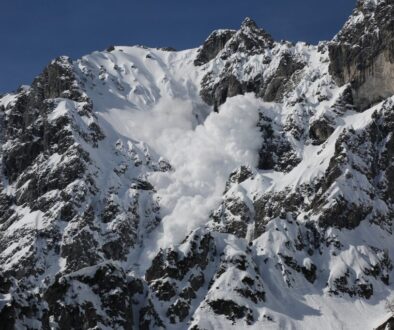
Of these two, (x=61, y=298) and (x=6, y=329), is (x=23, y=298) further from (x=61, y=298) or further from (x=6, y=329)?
(x=61, y=298)

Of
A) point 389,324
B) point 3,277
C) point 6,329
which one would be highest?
point 3,277

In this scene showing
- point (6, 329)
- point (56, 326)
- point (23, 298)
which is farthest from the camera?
point (56, 326)

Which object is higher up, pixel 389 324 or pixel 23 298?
pixel 23 298

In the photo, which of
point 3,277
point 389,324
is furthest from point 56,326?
point 389,324

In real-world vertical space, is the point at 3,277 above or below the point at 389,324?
above

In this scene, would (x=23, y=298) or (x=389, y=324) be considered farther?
(x=389, y=324)

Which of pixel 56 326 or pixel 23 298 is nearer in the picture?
pixel 23 298

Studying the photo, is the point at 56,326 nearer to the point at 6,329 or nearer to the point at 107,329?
the point at 107,329

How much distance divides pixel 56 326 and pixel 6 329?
1852 inches

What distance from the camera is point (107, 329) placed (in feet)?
655

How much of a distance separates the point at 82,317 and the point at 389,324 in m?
67.1

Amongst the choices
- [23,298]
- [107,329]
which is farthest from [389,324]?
[23,298]

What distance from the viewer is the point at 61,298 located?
656 feet

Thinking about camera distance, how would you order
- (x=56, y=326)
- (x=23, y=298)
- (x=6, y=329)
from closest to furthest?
(x=6, y=329), (x=23, y=298), (x=56, y=326)
